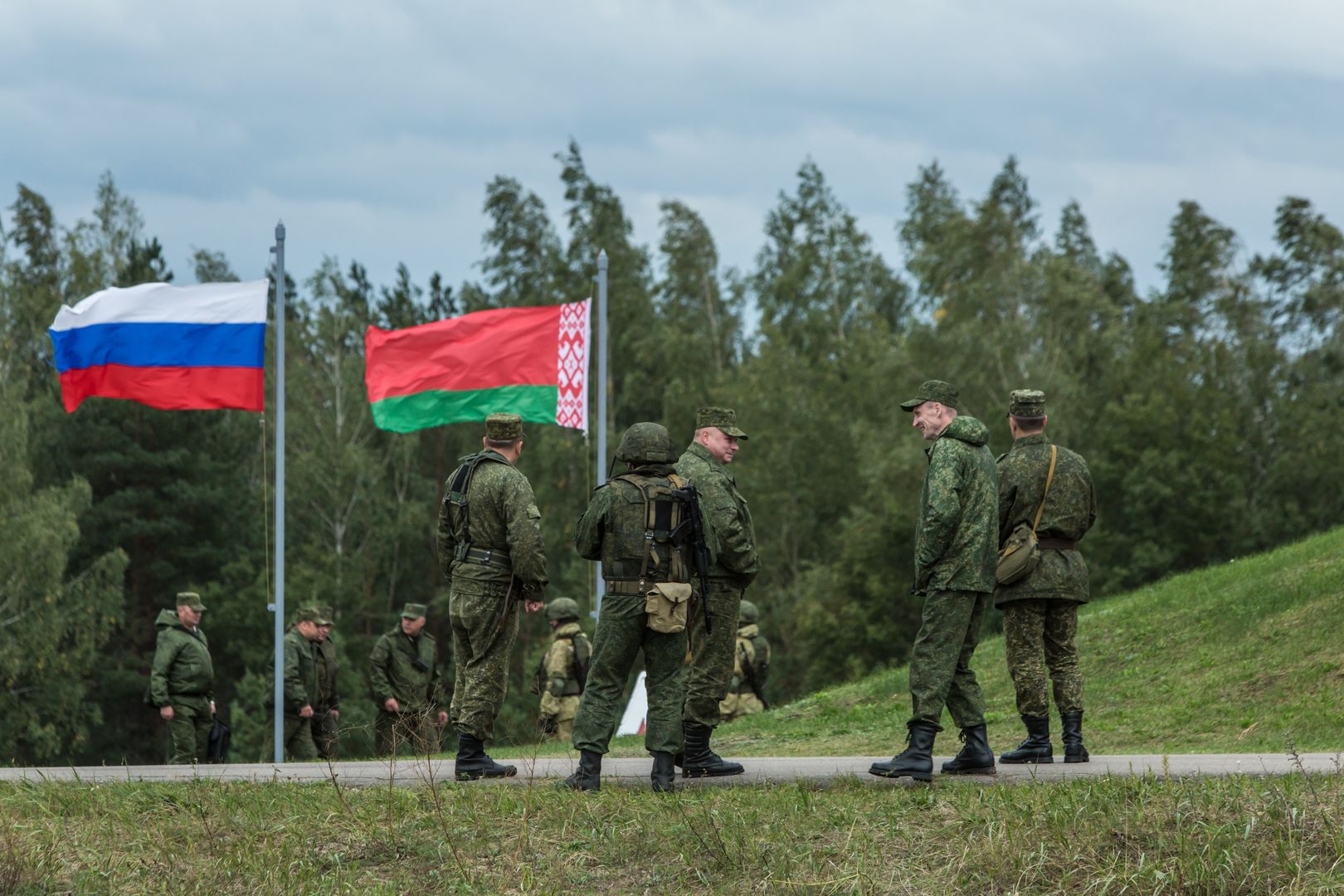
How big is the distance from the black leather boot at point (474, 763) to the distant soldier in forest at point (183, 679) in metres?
5.97

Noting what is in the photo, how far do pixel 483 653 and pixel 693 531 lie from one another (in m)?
1.84

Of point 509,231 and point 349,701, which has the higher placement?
point 509,231

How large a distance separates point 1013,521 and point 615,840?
11.2 feet

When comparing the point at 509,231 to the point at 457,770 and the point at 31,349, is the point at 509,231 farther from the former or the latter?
the point at 457,770

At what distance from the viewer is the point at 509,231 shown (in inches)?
2361

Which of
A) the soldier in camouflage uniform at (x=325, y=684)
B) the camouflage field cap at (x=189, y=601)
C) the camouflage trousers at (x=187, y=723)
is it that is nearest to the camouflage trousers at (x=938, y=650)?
the soldier in camouflage uniform at (x=325, y=684)

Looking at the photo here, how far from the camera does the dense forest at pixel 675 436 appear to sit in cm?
4609

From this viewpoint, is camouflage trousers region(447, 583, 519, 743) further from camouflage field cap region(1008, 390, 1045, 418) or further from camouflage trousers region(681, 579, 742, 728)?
camouflage field cap region(1008, 390, 1045, 418)

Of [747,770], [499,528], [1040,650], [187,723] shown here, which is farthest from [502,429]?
[187,723]

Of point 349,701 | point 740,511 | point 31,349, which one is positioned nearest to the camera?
point 740,511

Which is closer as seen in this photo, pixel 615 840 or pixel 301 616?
pixel 615 840

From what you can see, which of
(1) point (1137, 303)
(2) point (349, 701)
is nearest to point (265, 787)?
(2) point (349, 701)

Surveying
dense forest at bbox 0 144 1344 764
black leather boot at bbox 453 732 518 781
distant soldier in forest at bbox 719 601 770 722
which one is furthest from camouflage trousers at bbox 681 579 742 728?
dense forest at bbox 0 144 1344 764

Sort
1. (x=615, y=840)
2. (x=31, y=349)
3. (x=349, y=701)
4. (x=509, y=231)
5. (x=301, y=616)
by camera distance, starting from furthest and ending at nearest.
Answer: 1. (x=509, y=231)
2. (x=31, y=349)
3. (x=349, y=701)
4. (x=301, y=616)
5. (x=615, y=840)
